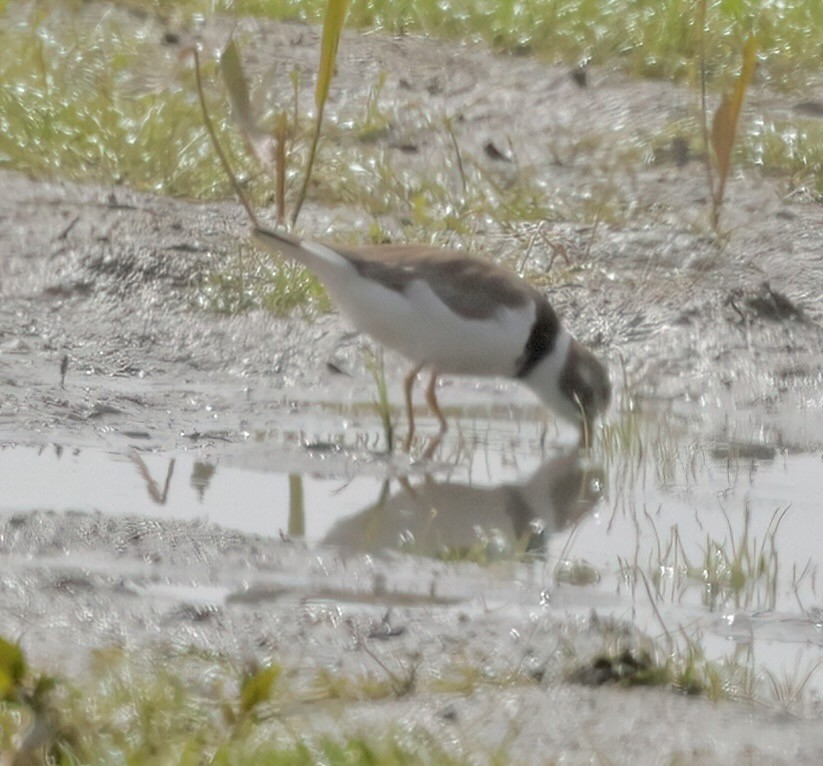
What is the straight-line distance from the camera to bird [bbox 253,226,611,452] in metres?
5.81

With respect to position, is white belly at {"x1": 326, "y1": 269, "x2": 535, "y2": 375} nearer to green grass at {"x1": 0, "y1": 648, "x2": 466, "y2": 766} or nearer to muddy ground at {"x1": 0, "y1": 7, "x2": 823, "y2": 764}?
muddy ground at {"x1": 0, "y1": 7, "x2": 823, "y2": 764}

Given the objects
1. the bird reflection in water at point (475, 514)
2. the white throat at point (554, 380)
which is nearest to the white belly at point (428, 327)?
the white throat at point (554, 380)

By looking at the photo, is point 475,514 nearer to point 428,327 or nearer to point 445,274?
point 428,327

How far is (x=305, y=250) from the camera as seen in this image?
573 cm

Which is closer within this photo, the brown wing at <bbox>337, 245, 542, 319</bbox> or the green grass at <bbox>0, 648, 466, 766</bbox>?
the green grass at <bbox>0, 648, 466, 766</bbox>

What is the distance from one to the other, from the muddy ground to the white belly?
313mm

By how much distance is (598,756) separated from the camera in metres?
3.13

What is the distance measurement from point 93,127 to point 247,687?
5283mm

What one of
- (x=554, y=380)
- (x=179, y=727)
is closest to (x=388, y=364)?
(x=554, y=380)

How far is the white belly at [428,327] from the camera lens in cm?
582

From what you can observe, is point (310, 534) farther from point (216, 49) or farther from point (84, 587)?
point (216, 49)

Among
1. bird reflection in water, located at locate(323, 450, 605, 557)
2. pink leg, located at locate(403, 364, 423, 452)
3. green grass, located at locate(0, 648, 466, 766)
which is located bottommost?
green grass, located at locate(0, 648, 466, 766)

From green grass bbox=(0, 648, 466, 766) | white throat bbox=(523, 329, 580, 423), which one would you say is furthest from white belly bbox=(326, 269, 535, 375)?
green grass bbox=(0, 648, 466, 766)

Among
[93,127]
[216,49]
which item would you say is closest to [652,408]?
[93,127]
